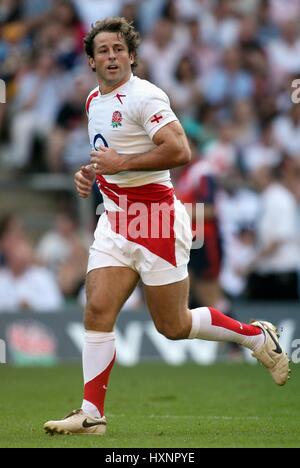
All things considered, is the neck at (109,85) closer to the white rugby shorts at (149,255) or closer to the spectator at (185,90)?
the white rugby shorts at (149,255)

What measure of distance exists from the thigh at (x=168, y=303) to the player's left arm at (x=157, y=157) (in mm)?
771

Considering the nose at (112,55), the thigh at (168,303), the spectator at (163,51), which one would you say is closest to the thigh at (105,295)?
the thigh at (168,303)

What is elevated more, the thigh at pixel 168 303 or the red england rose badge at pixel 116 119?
the red england rose badge at pixel 116 119

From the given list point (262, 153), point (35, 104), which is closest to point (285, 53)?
point (262, 153)

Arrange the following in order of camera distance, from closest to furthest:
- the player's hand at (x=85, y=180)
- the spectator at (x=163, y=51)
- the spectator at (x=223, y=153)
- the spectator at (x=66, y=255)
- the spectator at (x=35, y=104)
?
the player's hand at (x=85, y=180)
the spectator at (x=66, y=255)
the spectator at (x=223, y=153)
the spectator at (x=35, y=104)
the spectator at (x=163, y=51)

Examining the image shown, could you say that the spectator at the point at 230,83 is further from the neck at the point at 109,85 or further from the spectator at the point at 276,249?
the neck at the point at 109,85

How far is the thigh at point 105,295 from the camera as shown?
7.38 meters

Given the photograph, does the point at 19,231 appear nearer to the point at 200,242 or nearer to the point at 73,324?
the point at 73,324

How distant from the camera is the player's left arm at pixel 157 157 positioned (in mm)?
7242

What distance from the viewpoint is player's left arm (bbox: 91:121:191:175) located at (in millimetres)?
7242

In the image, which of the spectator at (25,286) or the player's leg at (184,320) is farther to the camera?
the spectator at (25,286)

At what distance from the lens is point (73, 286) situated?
14766mm

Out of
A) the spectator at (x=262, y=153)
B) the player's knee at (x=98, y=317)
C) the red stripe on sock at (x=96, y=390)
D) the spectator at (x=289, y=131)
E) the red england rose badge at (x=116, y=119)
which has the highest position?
the red england rose badge at (x=116, y=119)

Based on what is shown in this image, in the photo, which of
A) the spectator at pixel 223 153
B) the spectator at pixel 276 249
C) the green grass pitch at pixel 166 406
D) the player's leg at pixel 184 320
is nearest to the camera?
the green grass pitch at pixel 166 406
